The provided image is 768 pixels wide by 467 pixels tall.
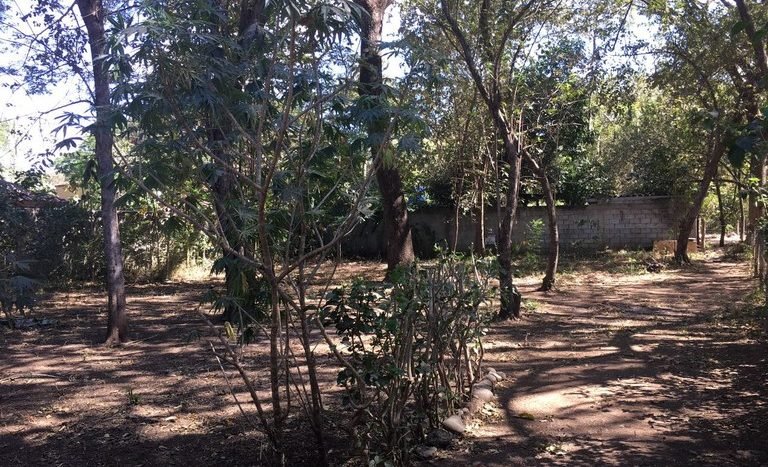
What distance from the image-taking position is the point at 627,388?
675 cm

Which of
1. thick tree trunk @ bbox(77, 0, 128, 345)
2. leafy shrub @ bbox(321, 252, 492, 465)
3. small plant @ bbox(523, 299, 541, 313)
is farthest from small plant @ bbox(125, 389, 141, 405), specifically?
small plant @ bbox(523, 299, 541, 313)

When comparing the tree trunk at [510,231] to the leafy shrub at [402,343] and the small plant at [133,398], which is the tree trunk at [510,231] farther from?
the small plant at [133,398]

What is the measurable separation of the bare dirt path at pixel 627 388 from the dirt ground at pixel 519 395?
0.02m

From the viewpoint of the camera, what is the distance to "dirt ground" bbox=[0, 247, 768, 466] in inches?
205

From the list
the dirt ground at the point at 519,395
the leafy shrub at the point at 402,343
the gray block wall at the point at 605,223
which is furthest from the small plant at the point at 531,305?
the gray block wall at the point at 605,223

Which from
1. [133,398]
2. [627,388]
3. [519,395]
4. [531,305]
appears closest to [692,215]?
[531,305]

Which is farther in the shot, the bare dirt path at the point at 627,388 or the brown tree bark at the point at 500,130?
the brown tree bark at the point at 500,130

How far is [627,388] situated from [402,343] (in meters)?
3.14

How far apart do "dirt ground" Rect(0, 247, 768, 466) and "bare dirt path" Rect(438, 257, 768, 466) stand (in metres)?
0.02

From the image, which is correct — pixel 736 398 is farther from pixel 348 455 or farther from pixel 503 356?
pixel 348 455

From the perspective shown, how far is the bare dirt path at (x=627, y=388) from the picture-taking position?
5090mm

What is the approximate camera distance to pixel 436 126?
14992 millimetres

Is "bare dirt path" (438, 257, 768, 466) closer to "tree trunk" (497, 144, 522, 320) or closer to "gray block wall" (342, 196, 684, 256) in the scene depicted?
"tree trunk" (497, 144, 522, 320)

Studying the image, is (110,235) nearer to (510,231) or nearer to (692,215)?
(510,231)
